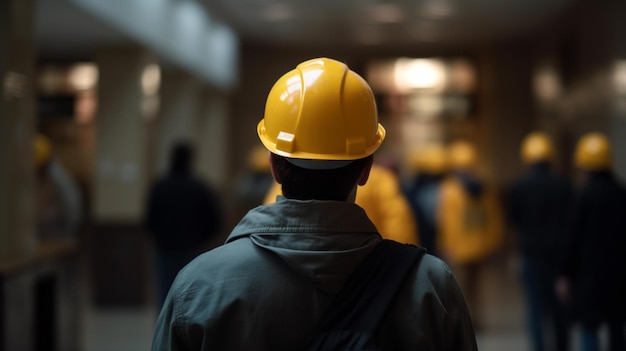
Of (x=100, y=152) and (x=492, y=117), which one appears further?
(x=492, y=117)

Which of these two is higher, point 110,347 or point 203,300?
point 203,300

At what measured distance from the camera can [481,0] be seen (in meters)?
13.5

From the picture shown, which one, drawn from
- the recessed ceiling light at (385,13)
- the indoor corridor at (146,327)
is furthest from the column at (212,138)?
the indoor corridor at (146,327)

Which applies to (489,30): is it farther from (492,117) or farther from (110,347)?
(110,347)

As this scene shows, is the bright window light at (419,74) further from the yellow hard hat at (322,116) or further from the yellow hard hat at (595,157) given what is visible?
the yellow hard hat at (322,116)

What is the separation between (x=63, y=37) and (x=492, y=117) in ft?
35.0

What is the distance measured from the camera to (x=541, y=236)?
6.58 m

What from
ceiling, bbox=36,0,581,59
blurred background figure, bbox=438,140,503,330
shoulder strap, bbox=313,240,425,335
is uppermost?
ceiling, bbox=36,0,581,59

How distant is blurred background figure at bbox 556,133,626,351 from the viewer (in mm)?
A: 5066

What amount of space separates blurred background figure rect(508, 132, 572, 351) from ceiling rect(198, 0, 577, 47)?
24.1ft

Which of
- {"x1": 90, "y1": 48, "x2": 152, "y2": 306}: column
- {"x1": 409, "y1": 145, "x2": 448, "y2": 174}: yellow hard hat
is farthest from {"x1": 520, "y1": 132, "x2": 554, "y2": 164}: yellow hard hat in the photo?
{"x1": 90, "y1": 48, "x2": 152, "y2": 306}: column

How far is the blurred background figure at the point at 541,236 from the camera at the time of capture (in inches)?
257

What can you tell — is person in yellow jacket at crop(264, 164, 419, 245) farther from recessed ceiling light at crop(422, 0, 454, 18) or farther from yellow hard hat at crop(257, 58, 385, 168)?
recessed ceiling light at crop(422, 0, 454, 18)

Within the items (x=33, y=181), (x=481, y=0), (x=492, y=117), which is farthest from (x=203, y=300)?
(x=492, y=117)
